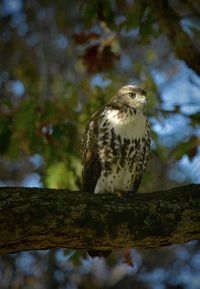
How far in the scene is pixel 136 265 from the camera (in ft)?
21.5

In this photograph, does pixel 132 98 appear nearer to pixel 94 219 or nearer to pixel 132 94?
pixel 132 94

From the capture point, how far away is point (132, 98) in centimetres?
503

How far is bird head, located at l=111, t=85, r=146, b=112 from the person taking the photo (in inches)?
197

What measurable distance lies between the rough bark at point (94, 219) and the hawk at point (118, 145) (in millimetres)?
1044

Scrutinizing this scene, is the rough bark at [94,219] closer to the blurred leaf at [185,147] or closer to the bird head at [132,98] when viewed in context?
the blurred leaf at [185,147]

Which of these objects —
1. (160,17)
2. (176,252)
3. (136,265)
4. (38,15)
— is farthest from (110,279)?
(38,15)

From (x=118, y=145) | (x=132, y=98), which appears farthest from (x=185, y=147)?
(x=132, y=98)

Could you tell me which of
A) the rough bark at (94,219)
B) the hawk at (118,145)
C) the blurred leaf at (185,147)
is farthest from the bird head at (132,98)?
the rough bark at (94,219)

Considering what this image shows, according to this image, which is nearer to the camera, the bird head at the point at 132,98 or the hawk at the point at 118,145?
the hawk at the point at 118,145

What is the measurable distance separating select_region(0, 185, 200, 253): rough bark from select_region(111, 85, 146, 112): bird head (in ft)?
4.10

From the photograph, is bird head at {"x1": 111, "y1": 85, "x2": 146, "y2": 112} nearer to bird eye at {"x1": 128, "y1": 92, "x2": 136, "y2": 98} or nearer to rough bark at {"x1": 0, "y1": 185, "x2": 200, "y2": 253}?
bird eye at {"x1": 128, "y1": 92, "x2": 136, "y2": 98}

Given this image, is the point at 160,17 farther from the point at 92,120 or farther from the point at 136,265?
the point at 136,265

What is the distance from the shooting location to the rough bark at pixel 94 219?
3.36 metres

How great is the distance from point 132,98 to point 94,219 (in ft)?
5.60
